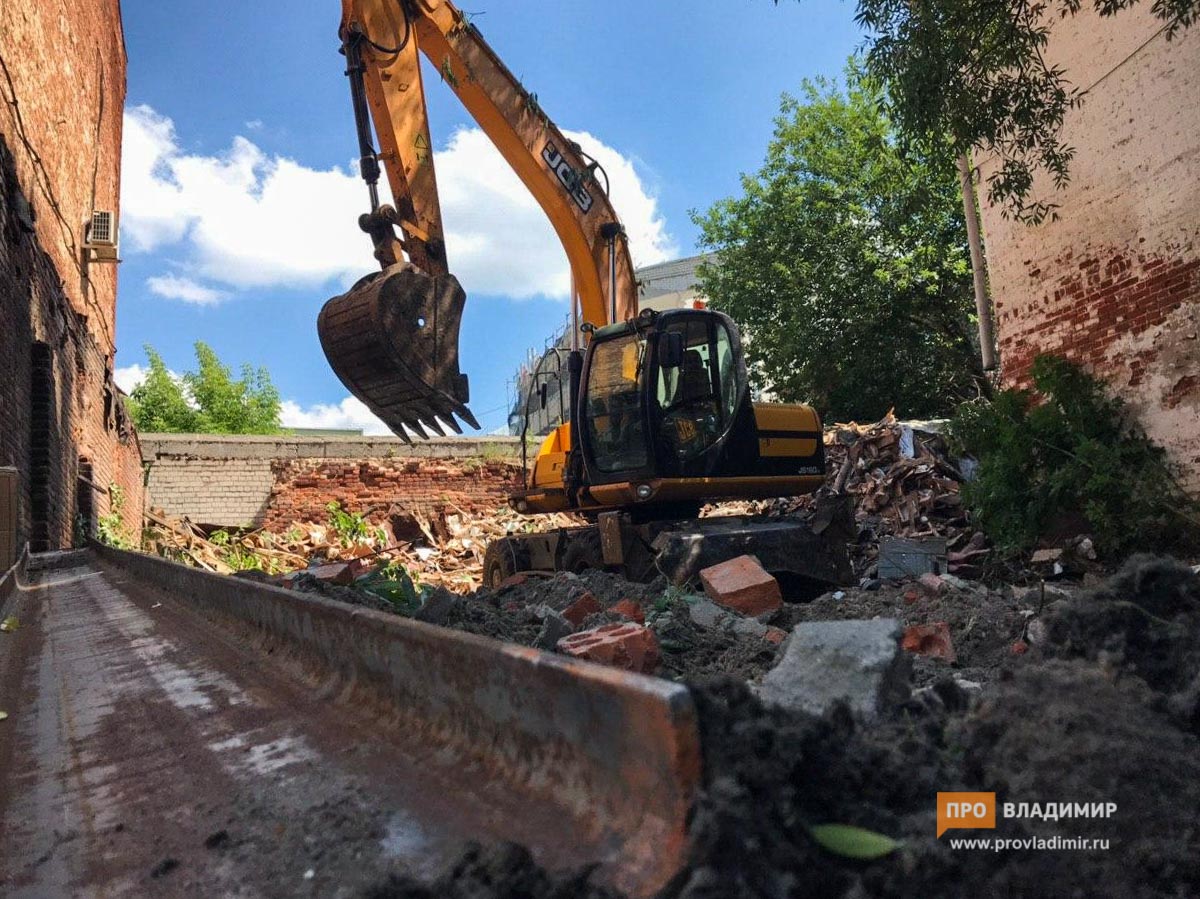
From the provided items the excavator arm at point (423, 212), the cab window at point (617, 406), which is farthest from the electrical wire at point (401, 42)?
the cab window at point (617, 406)

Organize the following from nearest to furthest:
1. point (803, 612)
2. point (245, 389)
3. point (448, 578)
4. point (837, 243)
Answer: point (803, 612), point (448, 578), point (837, 243), point (245, 389)

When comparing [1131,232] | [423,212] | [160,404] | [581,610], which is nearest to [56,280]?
[423,212]

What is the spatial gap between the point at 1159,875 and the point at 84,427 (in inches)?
569

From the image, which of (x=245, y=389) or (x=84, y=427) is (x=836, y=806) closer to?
(x=84, y=427)

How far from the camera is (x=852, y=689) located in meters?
2.22

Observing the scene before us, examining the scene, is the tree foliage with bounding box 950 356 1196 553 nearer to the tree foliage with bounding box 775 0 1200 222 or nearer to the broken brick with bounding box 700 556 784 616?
the tree foliage with bounding box 775 0 1200 222

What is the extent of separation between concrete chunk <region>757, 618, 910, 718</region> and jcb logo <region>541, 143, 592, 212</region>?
8090mm

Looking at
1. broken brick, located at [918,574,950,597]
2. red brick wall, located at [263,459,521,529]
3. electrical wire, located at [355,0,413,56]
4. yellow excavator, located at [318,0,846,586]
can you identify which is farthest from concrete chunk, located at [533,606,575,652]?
red brick wall, located at [263,459,521,529]

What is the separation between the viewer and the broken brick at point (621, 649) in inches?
132

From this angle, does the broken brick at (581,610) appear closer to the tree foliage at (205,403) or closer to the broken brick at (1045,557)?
the broken brick at (1045,557)

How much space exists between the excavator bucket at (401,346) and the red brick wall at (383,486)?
11629 millimetres

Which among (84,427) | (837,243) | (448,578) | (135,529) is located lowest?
(448,578)

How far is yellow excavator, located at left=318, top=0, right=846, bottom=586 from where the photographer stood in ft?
25.3

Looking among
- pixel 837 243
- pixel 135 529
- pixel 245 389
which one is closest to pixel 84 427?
pixel 135 529
